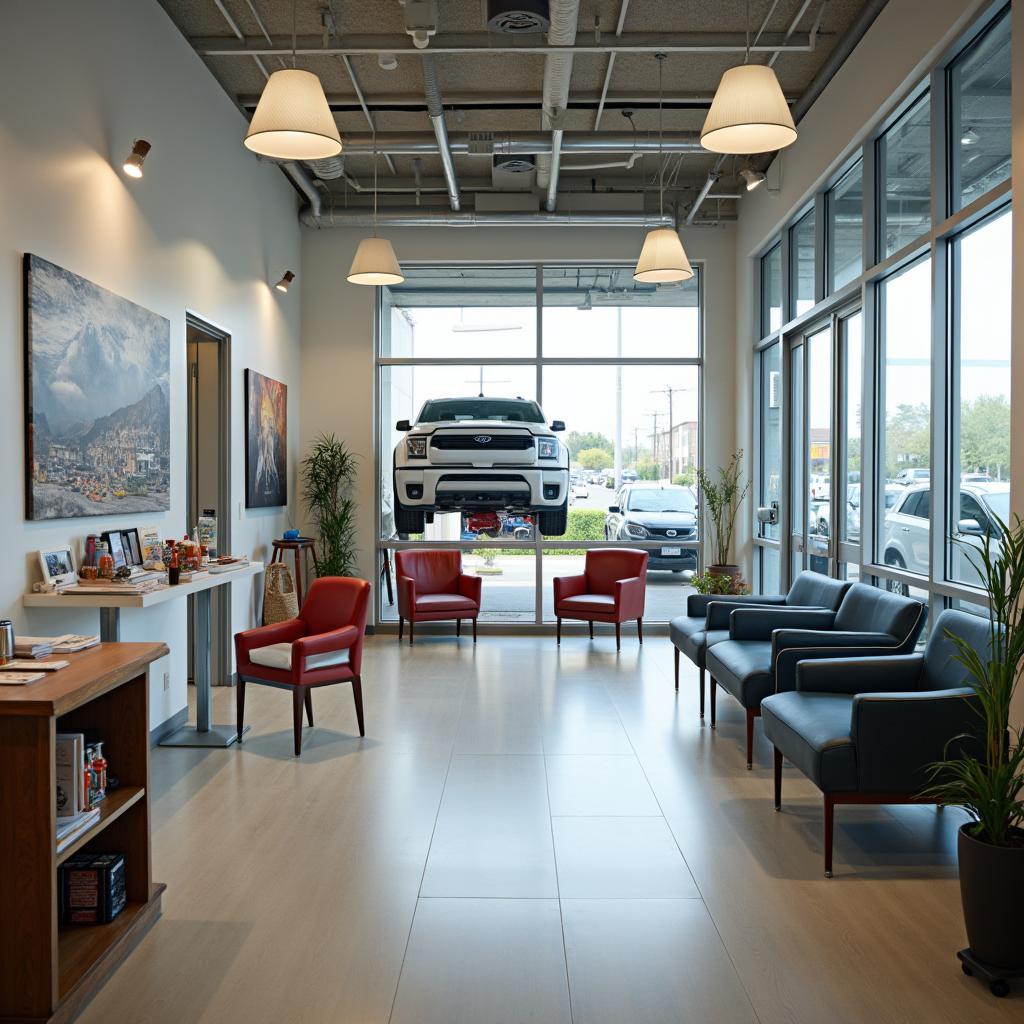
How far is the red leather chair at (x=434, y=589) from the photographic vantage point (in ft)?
29.2

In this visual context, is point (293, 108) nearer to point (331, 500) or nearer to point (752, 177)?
point (752, 177)

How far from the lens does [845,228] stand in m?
6.74

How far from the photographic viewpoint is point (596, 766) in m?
5.09

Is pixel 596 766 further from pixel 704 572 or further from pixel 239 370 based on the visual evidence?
pixel 704 572

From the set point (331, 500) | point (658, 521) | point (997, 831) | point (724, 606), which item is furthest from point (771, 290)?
point (997, 831)

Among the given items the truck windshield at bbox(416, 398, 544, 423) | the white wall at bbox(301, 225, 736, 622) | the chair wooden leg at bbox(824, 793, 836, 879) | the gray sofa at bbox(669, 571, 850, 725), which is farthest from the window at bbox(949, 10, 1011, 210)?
the truck windshield at bbox(416, 398, 544, 423)

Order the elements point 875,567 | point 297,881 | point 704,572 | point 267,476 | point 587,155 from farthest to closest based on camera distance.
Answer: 1. point 704,572
2. point 587,155
3. point 267,476
4. point 875,567
5. point 297,881

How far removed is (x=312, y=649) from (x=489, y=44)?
3941mm

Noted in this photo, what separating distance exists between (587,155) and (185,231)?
13.6 ft

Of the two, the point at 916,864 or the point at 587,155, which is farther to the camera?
the point at 587,155

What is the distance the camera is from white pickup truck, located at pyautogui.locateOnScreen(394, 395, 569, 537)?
30.6ft

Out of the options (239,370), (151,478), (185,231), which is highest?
Answer: (185,231)

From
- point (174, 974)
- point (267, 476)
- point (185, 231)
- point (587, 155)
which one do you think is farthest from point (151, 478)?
point (587, 155)

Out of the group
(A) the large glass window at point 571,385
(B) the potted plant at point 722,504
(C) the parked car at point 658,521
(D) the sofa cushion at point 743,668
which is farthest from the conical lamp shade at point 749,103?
(C) the parked car at point 658,521
